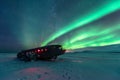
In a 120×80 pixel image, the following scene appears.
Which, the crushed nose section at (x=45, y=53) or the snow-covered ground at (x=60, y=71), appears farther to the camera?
the crushed nose section at (x=45, y=53)

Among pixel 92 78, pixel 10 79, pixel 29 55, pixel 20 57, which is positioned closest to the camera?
pixel 10 79

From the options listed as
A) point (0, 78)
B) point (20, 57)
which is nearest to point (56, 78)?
point (0, 78)

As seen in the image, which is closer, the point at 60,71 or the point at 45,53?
the point at 60,71

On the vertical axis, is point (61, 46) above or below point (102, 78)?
above

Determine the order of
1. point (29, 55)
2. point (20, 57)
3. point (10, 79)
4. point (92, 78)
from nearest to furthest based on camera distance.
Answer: point (10, 79), point (92, 78), point (29, 55), point (20, 57)

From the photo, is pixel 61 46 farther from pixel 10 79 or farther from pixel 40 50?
pixel 10 79

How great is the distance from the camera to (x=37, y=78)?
17.1 m

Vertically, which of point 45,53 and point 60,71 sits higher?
point 45,53

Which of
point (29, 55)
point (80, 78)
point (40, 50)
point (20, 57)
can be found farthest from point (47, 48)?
point (80, 78)

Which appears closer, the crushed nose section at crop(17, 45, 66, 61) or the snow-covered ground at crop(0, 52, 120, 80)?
the snow-covered ground at crop(0, 52, 120, 80)

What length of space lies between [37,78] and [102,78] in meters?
6.12

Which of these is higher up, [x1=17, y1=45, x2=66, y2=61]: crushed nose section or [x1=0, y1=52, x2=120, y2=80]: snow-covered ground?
[x1=17, y1=45, x2=66, y2=61]: crushed nose section

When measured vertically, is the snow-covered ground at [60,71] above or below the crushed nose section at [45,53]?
below

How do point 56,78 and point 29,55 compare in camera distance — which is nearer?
point 56,78
